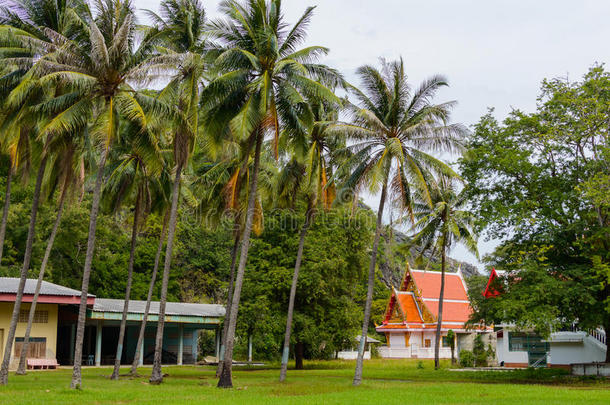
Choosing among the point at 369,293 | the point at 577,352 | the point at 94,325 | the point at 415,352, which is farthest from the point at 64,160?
the point at 415,352

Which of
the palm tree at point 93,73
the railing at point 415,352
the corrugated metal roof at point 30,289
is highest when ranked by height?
the palm tree at point 93,73

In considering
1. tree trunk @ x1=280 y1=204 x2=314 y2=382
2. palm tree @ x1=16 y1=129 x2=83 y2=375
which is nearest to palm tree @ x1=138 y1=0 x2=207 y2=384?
palm tree @ x1=16 y1=129 x2=83 y2=375

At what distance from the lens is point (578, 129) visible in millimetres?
24859

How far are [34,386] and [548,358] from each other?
28631 mm

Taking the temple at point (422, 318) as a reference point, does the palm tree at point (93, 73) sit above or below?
above

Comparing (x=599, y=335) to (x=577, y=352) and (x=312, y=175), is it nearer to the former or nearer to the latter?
(x=577, y=352)

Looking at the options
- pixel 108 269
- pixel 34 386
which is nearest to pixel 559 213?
pixel 34 386

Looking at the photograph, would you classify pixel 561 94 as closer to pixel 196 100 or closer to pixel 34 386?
pixel 196 100

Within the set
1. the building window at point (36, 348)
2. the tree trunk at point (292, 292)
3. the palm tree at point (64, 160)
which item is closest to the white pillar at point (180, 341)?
the building window at point (36, 348)

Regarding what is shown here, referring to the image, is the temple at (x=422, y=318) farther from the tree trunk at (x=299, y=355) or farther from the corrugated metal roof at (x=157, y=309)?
the corrugated metal roof at (x=157, y=309)

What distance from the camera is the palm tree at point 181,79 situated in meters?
21.5

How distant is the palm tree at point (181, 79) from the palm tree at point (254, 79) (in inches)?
29.5

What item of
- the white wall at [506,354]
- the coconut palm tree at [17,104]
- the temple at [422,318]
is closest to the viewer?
the coconut palm tree at [17,104]

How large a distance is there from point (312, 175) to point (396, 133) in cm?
408
